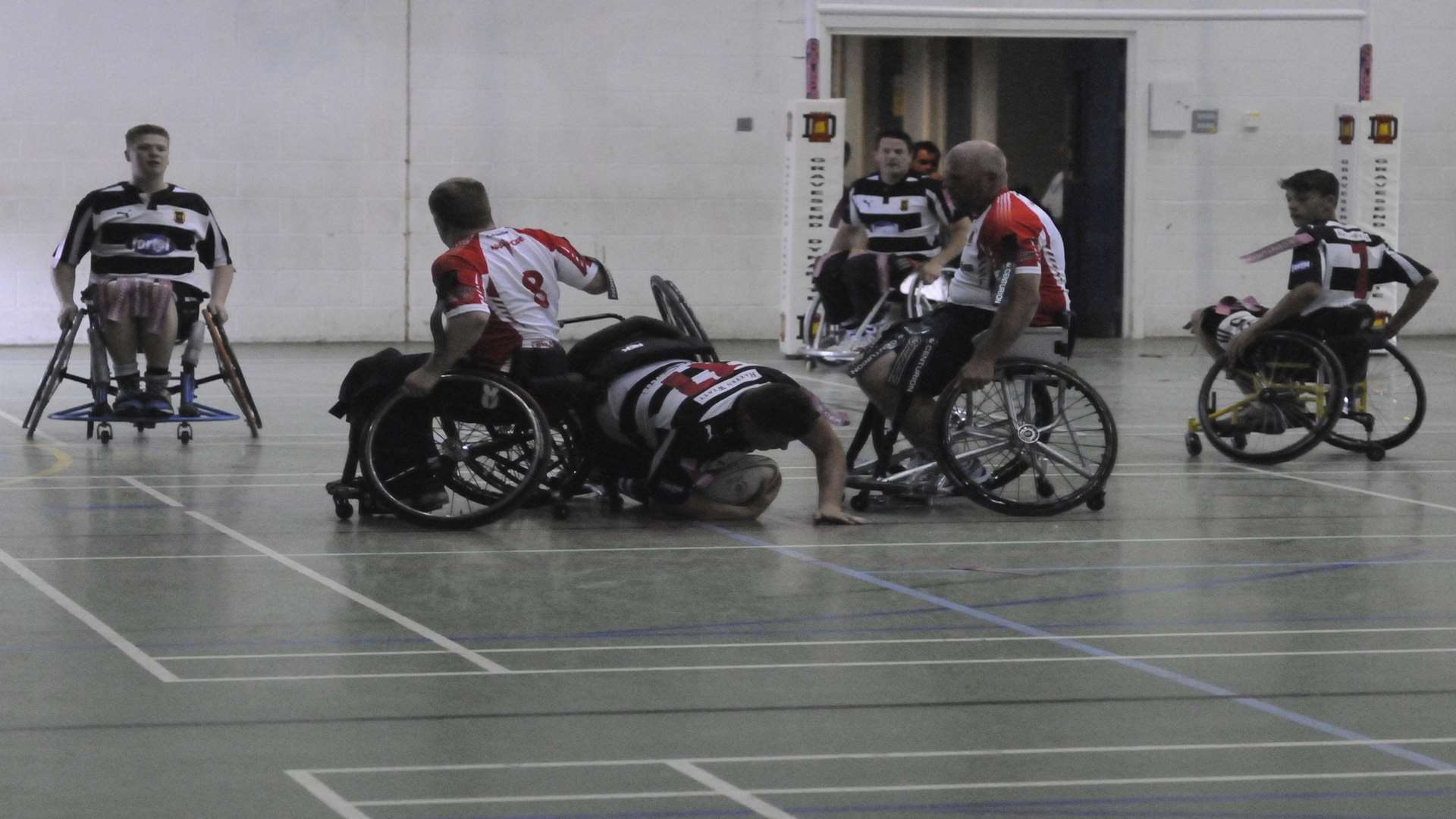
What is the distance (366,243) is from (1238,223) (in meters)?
7.02

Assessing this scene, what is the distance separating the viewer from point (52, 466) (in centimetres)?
833

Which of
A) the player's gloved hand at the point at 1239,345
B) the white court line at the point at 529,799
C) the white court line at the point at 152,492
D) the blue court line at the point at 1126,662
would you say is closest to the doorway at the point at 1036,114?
the player's gloved hand at the point at 1239,345

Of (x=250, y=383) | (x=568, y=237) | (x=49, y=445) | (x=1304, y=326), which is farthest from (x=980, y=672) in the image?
(x=568, y=237)

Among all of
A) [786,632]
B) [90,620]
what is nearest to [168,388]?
[90,620]

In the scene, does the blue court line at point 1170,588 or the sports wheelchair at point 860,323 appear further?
the sports wheelchair at point 860,323

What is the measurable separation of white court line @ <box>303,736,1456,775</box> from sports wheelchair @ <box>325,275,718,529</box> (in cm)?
289

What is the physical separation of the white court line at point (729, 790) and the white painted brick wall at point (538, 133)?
42.2 feet

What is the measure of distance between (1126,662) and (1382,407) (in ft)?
19.0

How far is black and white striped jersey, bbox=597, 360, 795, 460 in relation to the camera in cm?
663

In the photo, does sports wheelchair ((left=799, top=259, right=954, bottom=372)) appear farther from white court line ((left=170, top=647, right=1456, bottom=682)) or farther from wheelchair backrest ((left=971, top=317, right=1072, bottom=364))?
white court line ((left=170, top=647, right=1456, bottom=682))

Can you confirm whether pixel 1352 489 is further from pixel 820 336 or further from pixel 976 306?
pixel 820 336

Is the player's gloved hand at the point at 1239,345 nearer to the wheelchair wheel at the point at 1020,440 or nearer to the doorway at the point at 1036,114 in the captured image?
the wheelchair wheel at the point at 1020,440

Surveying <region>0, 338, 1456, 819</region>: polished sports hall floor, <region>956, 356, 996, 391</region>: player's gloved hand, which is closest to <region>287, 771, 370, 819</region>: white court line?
<region>0, 338, 1456, 819</region>: polished sports hall floor

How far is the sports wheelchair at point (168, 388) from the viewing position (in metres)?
9.19
